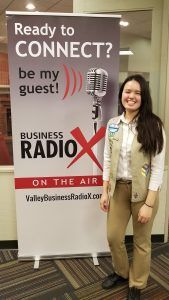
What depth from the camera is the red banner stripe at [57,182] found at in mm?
2244

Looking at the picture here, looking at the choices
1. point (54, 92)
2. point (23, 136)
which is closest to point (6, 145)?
point (23, 136)

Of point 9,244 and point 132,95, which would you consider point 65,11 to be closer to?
point 132,95

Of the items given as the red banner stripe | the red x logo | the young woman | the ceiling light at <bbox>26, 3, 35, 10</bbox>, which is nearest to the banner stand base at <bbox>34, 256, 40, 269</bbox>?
the red banner stripe

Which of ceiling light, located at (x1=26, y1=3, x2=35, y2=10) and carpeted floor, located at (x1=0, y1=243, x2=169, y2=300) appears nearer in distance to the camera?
carpeted floor, located at (x1=0, y1=243, x2=169, y2=300)

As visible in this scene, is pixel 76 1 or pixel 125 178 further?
pixel 76 1

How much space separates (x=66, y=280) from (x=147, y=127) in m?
1.37

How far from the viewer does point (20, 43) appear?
2.02 m

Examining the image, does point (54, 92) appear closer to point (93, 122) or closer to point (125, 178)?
point (93, 122)

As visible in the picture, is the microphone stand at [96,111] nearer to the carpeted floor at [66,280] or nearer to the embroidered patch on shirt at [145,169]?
the embroidered patch on shirt at [145,169]

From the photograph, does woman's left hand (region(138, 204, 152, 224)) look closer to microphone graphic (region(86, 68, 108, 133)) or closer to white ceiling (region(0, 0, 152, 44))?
microphone graphic (region(86, 68, 108, 133))

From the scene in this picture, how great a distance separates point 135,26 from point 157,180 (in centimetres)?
183

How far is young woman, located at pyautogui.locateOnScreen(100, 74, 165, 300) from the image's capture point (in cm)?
170

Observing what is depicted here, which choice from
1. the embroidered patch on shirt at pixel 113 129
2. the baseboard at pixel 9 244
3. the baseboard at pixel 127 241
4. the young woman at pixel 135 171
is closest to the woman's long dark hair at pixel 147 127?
the young woman at pixel 135 171

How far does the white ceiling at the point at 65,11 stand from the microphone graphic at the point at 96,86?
84 cm
